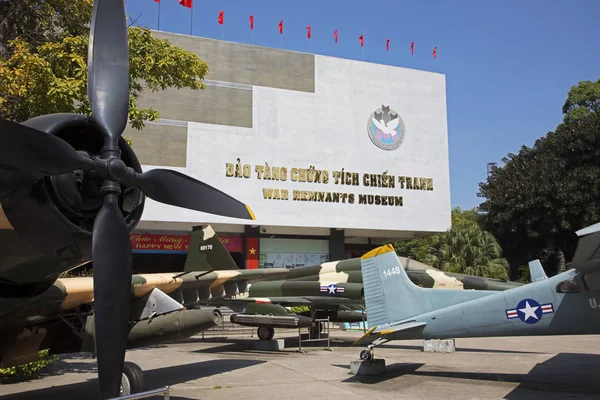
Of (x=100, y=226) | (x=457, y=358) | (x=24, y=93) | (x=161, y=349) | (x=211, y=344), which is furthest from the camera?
(x=211, y=344)

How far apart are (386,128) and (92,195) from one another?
31448 millimetres

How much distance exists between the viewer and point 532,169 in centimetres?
3450

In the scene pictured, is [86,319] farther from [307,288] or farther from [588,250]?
[307,288]

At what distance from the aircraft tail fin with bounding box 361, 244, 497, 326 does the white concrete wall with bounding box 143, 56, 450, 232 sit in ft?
64.7

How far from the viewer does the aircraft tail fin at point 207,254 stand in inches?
587

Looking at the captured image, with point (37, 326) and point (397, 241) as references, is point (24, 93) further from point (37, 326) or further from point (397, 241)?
point (397, 241)

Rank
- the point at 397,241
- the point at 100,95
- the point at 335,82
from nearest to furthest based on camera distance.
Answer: the point at 100,95, the point at 335,82, the point at 397,241

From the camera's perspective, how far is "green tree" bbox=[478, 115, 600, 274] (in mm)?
31734

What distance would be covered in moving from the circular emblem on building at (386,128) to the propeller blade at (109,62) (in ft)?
97.8

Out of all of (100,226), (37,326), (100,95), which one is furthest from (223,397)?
(100,95)

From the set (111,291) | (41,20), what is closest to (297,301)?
(41,20)

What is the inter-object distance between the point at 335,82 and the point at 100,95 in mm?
30001

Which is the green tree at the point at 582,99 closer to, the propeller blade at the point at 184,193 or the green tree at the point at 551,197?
the green tree at the point at 551,197

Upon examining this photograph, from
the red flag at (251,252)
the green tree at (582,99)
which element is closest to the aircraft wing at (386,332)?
the red flag at (251,252)
